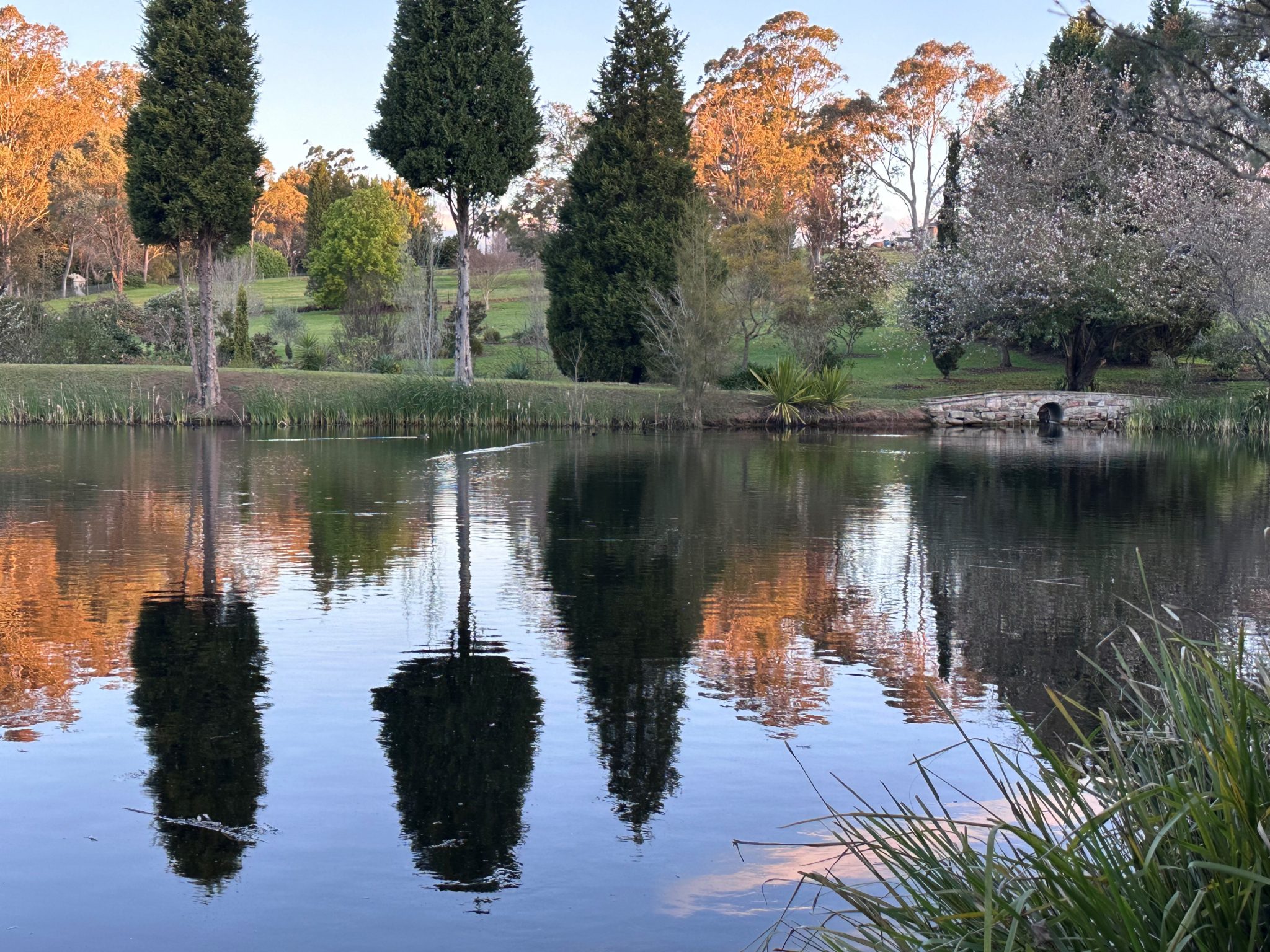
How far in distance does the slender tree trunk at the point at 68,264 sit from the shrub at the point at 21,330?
1220 inches

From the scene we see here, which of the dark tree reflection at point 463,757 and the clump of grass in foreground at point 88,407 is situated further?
the clump of grass in foreground at point 88,407

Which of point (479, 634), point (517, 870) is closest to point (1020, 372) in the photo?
point (479, 634)

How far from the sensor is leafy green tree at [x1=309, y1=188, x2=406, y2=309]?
60969 millimetres

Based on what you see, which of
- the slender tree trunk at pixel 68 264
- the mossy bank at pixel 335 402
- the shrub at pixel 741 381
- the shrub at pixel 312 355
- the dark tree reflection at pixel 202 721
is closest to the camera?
the dark tree reflection at pixel 202 721

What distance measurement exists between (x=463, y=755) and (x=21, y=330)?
122ft

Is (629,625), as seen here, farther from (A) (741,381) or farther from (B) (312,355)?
(B) (312,355)

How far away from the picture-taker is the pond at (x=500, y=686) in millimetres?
4344

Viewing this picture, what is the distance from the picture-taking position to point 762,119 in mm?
58406

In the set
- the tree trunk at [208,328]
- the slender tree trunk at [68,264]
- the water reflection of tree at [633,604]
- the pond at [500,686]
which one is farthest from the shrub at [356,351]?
the slender tree trunk at [68,264]

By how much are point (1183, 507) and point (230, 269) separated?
44.8 metres

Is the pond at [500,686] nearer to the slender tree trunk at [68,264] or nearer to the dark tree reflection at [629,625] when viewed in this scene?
the dark tree reflection at [629,625]

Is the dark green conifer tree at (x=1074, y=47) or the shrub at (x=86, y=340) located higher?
the dark green conifer tree at (x=1074, y=47)

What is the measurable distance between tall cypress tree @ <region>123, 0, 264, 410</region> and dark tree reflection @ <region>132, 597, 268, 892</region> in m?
23.3

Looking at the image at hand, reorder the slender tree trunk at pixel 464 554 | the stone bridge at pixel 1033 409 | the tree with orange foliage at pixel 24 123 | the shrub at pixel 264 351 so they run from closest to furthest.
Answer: the slender tree trunk at pixel 464 554, the stone bridge at pixel 1033 409, the shrub at pixel 264 351, the tree with orange foliage at pixel 24 123
